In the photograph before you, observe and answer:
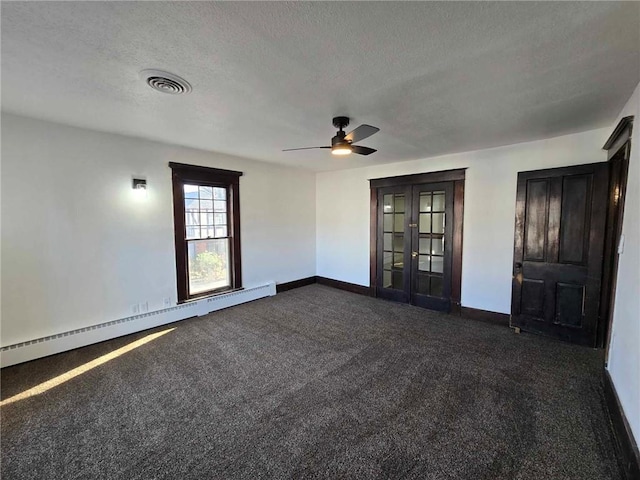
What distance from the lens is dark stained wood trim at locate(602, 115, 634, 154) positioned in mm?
2426

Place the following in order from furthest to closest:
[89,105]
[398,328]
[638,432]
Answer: [398,328] → [89,105] → [638,432]

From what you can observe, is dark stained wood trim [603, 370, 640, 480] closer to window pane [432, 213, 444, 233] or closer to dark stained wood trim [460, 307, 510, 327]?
dark stained wood trim [460, 307, 510, 327]

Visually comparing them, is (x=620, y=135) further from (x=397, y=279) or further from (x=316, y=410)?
(x=316, y=410)

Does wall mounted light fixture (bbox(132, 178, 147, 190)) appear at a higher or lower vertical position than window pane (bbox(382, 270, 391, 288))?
higher

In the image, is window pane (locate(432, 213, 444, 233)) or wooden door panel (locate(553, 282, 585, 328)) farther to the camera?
window pane (locate(432, 213, 444, 233))

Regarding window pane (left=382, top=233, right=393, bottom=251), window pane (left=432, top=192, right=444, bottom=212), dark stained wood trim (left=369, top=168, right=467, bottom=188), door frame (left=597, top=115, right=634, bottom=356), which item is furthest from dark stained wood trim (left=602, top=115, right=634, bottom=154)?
window pane (left=382, top=233, right=393, bottom=251)

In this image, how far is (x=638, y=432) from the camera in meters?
1.66

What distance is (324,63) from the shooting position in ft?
6.22

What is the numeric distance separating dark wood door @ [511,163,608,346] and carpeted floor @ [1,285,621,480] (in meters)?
0.37

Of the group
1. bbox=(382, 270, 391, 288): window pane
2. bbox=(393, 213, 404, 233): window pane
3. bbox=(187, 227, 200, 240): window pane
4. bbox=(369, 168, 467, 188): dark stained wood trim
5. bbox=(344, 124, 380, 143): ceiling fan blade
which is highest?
bbox=(344, 124, 380, 143): ceiling fan blade

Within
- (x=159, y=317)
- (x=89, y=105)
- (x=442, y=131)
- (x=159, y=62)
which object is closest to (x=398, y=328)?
(x=442, y=131)

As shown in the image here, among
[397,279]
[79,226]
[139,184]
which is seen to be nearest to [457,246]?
[397,279]

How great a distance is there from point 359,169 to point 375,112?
296 cm

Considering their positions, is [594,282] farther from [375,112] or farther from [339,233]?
[339,233]
